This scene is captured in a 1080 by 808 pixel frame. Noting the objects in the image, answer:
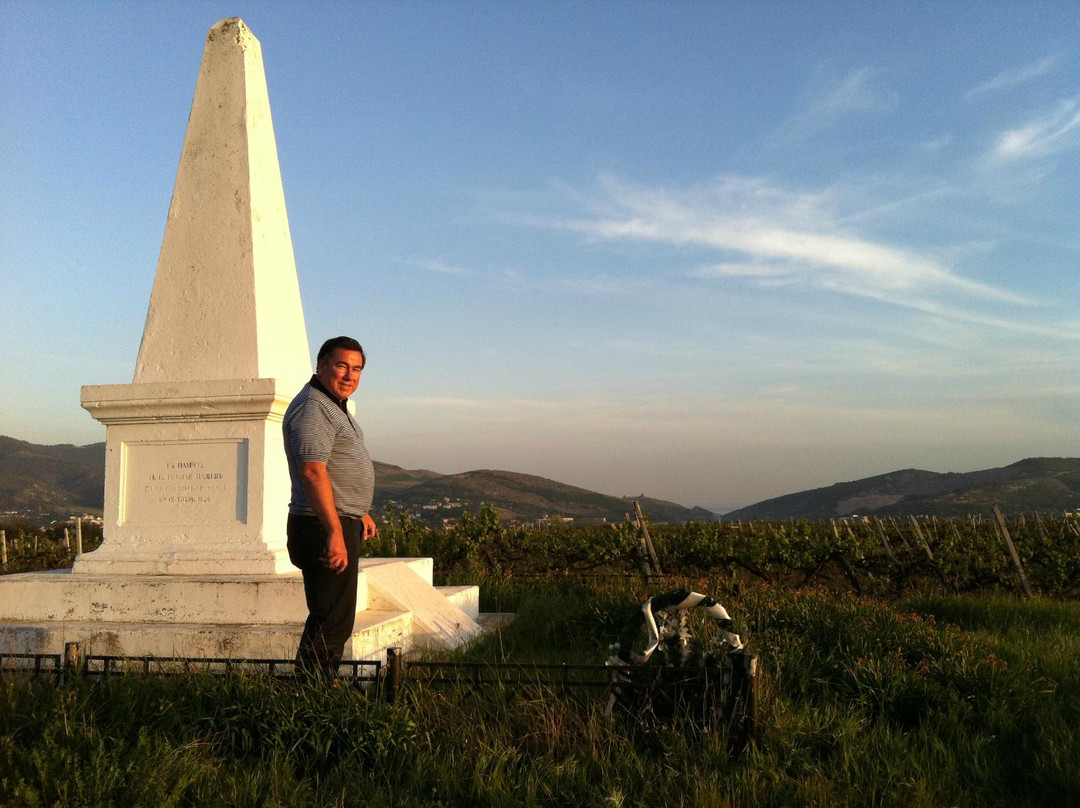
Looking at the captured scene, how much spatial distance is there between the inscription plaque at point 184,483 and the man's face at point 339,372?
2524 millimetres

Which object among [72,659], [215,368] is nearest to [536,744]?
[72,659]

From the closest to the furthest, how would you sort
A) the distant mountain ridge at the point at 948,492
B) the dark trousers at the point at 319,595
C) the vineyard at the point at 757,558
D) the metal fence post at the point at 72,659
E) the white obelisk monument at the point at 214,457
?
the dark trousers at the point at 319,595 → the metal fence post at the point at 72,659 → the white obelisk monument at the point at 214,457 → the vineyard at the point at 757,558 → the distant mountain ridge at the point at 948,492

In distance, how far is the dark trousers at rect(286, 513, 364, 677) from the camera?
433cm

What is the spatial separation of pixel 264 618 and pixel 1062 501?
10904 cm

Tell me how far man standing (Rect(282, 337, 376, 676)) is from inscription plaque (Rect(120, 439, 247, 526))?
2504 mm

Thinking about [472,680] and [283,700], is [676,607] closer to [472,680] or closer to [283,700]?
[472,680]

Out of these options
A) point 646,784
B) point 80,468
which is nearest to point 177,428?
point 646,784

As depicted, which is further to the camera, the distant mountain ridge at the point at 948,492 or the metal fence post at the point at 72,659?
the distant mountain ridge at the point at 948,492

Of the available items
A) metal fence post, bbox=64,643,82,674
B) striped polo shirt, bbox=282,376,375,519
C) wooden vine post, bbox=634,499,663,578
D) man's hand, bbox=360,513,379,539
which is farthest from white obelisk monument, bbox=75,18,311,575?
wooden vine post, bbox=634,499,663,578

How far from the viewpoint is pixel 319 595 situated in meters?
4.38

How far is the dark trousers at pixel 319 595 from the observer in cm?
433

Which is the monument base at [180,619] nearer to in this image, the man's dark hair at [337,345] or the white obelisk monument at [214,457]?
the white obelisk monument at [214,457]

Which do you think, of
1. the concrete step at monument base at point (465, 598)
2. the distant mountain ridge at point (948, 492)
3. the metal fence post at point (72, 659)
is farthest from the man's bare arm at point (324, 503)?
the distant mountain ridge at point (948, 492)

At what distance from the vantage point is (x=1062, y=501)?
94875 millimetres
